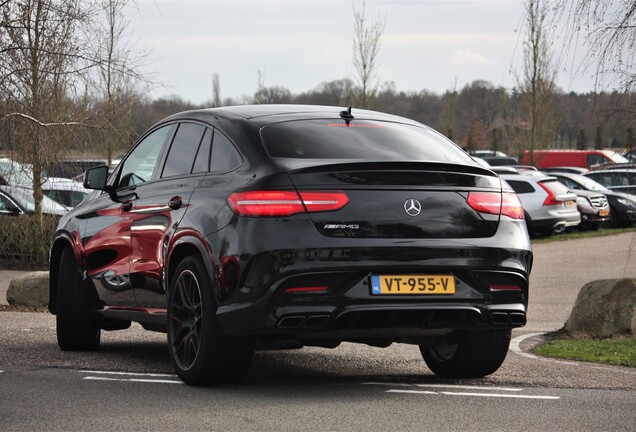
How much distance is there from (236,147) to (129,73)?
9.57m

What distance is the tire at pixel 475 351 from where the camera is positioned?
25.7 feet

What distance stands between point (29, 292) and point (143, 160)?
6305mm

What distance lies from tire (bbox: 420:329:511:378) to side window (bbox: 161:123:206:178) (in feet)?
6.63

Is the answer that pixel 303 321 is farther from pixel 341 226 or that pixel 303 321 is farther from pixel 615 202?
pixel 615 202

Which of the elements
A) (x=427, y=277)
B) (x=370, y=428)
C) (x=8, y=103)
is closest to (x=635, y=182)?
(x=427, y=277)

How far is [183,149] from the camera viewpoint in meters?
8.18

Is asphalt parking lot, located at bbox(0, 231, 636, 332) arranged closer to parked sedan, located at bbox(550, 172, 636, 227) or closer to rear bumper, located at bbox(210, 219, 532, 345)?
parked sedan, located at bbox(550, 172, 636, 227)

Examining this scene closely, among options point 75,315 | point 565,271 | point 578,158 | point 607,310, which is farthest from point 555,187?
point 578,158

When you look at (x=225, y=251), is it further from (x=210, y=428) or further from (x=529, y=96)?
(x=529, y=96)

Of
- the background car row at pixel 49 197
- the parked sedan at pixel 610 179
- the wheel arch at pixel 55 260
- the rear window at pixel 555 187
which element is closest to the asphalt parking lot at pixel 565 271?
the rear window at pixel 555 187

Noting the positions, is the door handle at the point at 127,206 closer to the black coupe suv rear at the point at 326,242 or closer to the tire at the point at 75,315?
the black coupe suv rear at the point at 326,242

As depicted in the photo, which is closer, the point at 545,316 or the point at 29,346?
the point at 29,346

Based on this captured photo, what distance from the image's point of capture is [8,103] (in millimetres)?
15688

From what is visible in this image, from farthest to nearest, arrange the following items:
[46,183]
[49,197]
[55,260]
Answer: [49,197]
[46,183]
[55,260]
